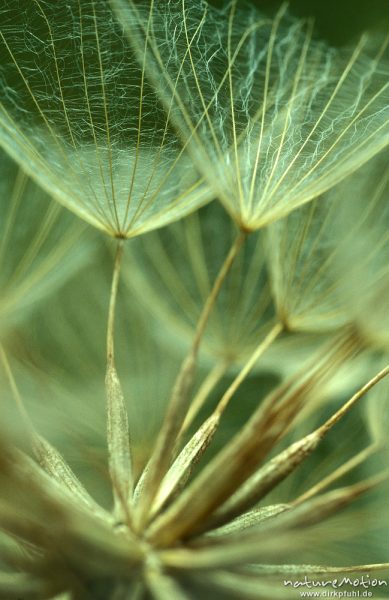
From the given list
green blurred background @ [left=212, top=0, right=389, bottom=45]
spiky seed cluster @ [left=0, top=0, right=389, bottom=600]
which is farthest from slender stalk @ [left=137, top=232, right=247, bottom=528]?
green blurred background @ [left=212, top=0, right=389, bottom=45]

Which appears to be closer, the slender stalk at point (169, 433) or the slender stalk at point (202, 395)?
the slender stalk at point (169, 433)

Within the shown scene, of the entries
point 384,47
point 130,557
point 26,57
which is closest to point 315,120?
point 384,47

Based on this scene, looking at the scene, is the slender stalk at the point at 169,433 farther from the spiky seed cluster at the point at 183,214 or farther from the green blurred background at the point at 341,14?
the green blurred background at the point at 341,14

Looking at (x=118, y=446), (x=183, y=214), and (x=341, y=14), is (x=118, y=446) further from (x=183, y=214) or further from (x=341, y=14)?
(x=341, y=14)

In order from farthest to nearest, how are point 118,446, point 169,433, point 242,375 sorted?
point 242,375 < point 118,446 < point 169,433

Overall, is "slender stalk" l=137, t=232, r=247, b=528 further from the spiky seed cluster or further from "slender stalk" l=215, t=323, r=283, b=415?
"slender stalk" l=215, t=323, r=283, b=415

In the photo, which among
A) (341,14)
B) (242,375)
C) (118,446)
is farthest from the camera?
(341,14)

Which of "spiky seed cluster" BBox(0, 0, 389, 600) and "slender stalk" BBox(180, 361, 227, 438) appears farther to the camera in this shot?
"slender stalk" BBox(180, 361, 227, 438)

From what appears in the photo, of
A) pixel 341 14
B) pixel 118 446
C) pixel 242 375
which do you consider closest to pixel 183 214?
pixel 242 375

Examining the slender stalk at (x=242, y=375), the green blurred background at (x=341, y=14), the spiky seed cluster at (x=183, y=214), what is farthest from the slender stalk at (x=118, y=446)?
the green blurred background at (x=341, y=14)
